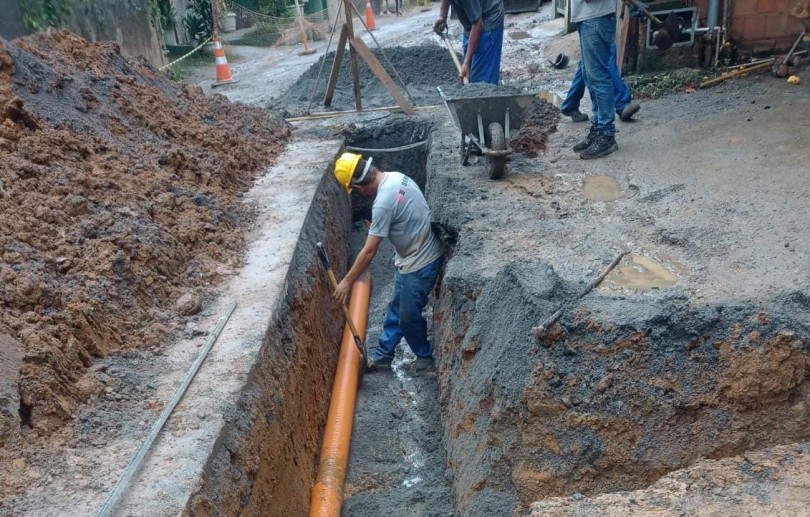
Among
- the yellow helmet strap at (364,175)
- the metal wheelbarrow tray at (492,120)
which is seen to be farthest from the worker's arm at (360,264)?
the metal wheelbarrow tray at (492,120)

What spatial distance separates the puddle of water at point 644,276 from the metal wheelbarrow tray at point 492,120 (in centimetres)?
173

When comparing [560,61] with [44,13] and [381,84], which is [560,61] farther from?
[44,13]

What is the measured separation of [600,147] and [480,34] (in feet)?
7.37

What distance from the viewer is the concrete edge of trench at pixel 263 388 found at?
264cm

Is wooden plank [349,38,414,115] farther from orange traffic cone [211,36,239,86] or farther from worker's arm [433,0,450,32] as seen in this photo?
orange traffic cone [211,36,239,86]

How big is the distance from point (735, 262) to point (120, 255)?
137 inches

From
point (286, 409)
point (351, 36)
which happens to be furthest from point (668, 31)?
point (286, 409)

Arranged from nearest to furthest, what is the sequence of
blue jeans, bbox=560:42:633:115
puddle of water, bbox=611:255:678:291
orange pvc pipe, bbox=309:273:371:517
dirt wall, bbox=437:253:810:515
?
dirt wall, bbox=437:253:810:515 → puddle of water, bbox=611:255:678:291 → orange pvc pipe, bbox=309:273:371:517 → blue jeans, bbox=560:42:633:115

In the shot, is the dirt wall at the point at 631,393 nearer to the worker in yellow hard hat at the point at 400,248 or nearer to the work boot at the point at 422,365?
the worker in yellow hard hat at the point at 400,248

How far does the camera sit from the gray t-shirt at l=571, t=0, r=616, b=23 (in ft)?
16.5

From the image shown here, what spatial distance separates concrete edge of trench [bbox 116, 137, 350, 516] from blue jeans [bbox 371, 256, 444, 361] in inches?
19.6

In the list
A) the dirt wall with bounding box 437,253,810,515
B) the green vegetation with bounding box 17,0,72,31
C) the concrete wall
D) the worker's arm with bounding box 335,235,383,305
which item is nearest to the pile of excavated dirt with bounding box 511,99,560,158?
the worker's arm with bounding box 335,235,383,305

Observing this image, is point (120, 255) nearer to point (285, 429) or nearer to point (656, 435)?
point (285, 429)

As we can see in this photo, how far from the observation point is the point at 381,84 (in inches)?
396
